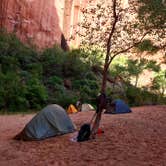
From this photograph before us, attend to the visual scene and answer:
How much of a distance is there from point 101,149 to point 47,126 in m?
2.87

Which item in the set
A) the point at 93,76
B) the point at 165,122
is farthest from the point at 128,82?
the point at 165,122

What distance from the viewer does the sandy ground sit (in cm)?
1134

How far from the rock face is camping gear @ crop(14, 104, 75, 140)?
50.7 ft

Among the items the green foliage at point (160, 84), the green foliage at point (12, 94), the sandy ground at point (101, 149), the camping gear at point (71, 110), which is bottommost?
the sandy ground at point (101, 149)

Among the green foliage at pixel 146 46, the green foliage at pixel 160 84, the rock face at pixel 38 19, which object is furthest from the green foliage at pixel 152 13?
the green foliage at pixel 160 84

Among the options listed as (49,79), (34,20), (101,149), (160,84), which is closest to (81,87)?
(49,79)

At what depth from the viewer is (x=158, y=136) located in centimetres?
1405

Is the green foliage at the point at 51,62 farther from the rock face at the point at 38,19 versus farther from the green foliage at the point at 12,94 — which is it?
the green foliage at the point at 12,94

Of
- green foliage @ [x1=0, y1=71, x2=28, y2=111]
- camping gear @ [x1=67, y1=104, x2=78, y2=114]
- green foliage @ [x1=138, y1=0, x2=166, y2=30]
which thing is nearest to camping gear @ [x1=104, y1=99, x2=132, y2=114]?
camping gear @ [x1=67, y1=104, x2=78, y2=114]

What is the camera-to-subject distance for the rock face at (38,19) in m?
32.2

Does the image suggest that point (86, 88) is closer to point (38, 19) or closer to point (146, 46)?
point (38, 19)

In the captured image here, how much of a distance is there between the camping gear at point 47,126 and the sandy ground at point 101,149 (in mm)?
298

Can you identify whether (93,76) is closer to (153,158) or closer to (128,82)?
(128,82)

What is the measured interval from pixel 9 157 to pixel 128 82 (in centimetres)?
2072
